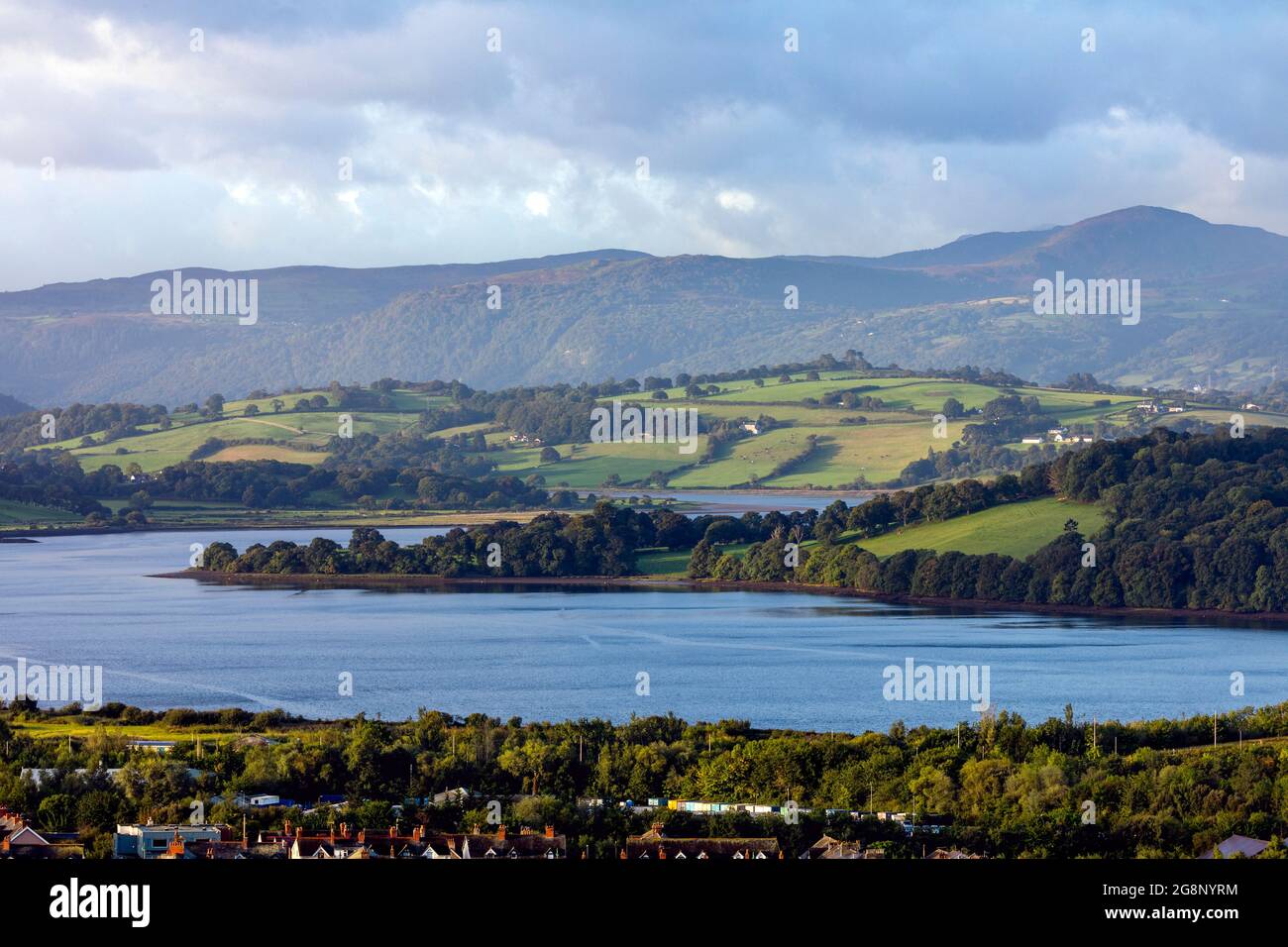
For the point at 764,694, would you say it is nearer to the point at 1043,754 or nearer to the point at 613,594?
the point at 1043,754

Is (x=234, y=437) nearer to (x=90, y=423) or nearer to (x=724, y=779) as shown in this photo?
(x=90, y=423)

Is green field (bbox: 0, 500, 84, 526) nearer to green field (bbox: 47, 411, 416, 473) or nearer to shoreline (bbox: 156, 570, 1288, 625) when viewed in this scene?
green field (bbox: 47, 411, 416, 473)

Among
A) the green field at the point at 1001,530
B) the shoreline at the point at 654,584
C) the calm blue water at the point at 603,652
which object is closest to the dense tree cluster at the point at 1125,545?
the shoreline at the point at 654,584

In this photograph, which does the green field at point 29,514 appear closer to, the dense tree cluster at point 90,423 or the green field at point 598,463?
the green field at point 598,463

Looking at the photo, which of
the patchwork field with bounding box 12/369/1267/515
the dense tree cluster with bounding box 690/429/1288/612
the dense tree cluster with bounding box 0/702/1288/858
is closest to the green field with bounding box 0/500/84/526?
the patchwork field with bounding box 12/369/1267/515

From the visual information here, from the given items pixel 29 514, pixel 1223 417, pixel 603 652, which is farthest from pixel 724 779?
pixel 1223 417

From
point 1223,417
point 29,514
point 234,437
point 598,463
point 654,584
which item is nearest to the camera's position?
point 654,584
